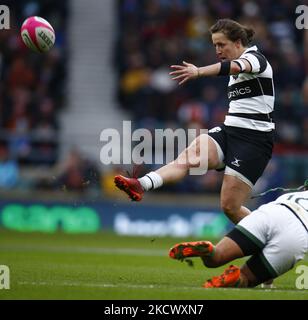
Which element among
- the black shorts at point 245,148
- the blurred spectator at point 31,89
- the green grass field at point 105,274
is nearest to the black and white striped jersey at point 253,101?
the black shorts at point 245,148

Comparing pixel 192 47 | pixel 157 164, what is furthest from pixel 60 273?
pixel 192 47

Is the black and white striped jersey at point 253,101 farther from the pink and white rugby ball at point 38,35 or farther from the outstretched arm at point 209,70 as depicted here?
the pink and white rugby ball at point 38,35

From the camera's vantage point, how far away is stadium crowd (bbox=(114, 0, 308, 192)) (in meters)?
21.4

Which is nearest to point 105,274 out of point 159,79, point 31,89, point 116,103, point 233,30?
point 233,30

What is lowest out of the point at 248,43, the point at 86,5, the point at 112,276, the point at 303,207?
the point at 112,276

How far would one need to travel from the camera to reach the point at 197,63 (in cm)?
2336

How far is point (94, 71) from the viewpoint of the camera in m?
25.4

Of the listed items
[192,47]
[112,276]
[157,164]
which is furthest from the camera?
[192,47]

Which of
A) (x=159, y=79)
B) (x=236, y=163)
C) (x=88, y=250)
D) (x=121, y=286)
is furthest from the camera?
(x=159, y=79)

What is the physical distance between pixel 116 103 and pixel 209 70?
15.5 m

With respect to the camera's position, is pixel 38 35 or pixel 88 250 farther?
pixel 88 250

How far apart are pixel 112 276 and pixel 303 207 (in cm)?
230

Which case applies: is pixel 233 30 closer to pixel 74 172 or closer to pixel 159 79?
pixel 74 172
